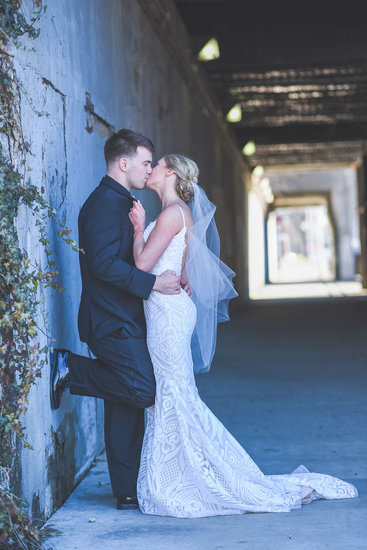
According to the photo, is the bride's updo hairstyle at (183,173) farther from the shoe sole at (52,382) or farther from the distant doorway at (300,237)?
the distant doorway at (300,237)

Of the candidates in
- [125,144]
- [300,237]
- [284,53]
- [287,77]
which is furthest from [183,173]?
[300,237]

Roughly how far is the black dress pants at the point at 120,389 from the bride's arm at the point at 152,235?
37 centimetres

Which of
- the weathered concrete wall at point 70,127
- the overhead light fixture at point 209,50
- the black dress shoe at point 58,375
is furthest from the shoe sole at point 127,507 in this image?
the overhead light fixture at point 209,50

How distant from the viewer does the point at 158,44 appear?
27.0 ft

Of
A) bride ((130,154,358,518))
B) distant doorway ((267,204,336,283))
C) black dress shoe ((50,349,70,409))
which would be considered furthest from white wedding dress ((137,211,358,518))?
distant doorway ((267,204,336,283))

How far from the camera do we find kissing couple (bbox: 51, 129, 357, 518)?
3.65m

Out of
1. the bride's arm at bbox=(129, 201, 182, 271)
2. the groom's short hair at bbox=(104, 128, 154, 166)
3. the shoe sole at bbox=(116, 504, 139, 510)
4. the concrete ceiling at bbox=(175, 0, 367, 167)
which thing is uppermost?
the concrete ceiling at bbox=(175, 0, 367, 167)

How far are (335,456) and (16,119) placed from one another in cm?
270

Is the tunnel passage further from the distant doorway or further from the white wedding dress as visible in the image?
the distant doorway

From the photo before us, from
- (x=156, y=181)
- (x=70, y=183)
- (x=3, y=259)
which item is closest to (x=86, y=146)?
(x=70, y=183)

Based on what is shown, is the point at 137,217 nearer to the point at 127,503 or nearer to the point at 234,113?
the point at 127,503

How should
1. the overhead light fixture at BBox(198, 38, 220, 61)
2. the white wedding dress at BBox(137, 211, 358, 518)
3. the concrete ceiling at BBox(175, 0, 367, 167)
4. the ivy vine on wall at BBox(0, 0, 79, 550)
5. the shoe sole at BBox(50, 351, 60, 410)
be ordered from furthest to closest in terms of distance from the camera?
the concrete ceiling at BBox(175, 0, 367, 167)
the overhead light fixture at BBox(198, 38, 220, 61)
the shoe sole at BBox(50, 351, 60, 410)
the white wedding dress at BBox(137, 211, 358, 518)
the ivy vine on wall at BBox(0, 0, 79, 550)

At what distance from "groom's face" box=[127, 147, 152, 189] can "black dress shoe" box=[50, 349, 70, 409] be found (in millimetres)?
901

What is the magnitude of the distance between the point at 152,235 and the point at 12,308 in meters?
0.91
